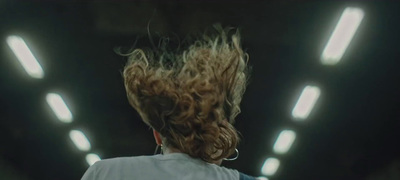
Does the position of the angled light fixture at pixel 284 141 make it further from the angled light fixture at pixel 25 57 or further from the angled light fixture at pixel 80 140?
the angled light fixture at pixel 25 57

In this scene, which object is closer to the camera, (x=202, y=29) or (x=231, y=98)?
(x=231, y=98)

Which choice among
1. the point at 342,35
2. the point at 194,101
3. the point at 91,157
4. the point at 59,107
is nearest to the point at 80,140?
the point at 91,157

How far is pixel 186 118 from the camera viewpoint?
136cm

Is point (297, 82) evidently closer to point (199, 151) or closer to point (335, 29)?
point (335, 29)

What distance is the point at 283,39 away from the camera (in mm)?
4715

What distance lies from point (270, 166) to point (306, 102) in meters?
2.47

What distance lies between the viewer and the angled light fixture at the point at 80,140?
7.15 metres

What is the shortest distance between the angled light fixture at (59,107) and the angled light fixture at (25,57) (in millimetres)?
540

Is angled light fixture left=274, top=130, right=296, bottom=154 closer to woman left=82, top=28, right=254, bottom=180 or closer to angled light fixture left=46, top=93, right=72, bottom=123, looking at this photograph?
angled light fixture left=46, top=93, right=72, bottom=123

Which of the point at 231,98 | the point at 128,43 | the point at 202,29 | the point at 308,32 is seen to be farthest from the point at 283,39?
the point at 231,98

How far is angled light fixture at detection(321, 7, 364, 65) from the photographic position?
4.26 meters

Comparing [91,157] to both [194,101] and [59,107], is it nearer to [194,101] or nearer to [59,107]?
[59,107]

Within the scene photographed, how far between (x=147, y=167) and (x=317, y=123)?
5.51 meters

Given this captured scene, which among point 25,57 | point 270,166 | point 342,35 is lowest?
point 270,166
